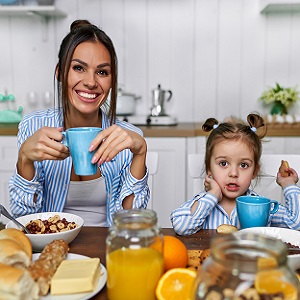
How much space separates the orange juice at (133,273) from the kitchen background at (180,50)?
2.42 m

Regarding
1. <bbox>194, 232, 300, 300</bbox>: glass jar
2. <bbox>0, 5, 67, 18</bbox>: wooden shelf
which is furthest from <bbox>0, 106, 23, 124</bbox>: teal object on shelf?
<bbox>194, 232, 300, 300</bbox>: glass jar

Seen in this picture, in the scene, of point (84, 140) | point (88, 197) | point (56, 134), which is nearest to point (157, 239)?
point (84, 140)

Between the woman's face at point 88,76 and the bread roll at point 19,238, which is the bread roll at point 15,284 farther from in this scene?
the woman's face at point 88,76

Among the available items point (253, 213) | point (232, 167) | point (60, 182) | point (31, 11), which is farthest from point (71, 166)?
point (31, 11)

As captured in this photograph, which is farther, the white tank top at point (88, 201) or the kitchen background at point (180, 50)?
the kitchen background at point (180, 50)

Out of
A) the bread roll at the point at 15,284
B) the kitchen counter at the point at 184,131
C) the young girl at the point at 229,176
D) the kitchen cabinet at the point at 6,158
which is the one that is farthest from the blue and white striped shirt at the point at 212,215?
the kitchen cabinet at the point at 6,158

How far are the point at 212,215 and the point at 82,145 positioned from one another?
0.62 metres

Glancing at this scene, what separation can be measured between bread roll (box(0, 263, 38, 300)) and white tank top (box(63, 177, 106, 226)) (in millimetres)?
800

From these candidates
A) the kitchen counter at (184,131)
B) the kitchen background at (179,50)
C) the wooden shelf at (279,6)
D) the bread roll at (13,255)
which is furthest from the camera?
the kitchen background at (179,50)

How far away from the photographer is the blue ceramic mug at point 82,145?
95 centimetres

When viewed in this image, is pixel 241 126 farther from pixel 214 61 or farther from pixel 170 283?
pixel 214 61

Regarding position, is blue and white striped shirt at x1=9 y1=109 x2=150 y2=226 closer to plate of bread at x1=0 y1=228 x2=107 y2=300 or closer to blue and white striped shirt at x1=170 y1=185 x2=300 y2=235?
blue and white striped shirt at x1=170 y1=185 x2=300 y2=235

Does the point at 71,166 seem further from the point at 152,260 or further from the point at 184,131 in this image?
the point at 184,131

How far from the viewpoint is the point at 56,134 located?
3.46 feet
